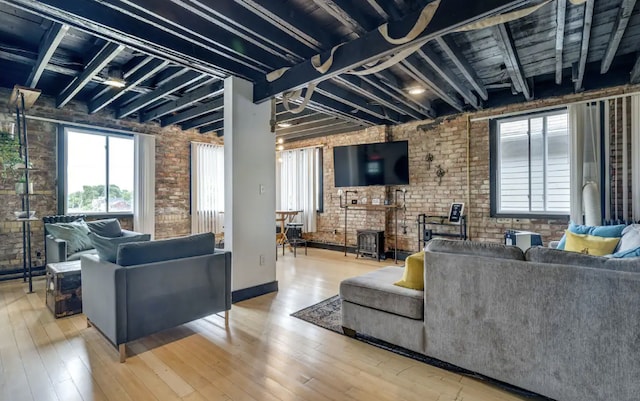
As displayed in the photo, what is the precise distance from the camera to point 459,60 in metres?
3.38

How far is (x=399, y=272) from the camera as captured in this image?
9.60 feet

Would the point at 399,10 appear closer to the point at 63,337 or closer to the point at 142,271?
the point at 142,271

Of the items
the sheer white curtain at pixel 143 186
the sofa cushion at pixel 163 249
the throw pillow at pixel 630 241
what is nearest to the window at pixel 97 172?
the sheer white curtain at pixel 143 186

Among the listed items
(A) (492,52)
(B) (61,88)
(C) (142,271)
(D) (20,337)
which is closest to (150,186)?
(B) (61,88)

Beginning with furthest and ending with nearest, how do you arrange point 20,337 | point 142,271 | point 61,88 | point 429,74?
point 61,88
point 429,74
point 20,337
point 142,271

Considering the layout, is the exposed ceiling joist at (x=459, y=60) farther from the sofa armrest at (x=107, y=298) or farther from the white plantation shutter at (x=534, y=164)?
the sofa armrest at (x=107, y=298)

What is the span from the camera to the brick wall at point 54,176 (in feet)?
14.9

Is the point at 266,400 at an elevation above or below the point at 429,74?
below

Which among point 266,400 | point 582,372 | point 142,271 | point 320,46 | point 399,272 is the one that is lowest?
point 266,400

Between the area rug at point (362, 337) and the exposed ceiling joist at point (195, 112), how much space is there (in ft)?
11.6

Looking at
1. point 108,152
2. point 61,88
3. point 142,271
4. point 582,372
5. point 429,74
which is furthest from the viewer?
point 108,152

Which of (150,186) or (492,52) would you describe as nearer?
(492,52)

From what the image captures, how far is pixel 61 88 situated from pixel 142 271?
4.34 m

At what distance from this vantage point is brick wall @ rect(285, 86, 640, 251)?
15.2 ft
